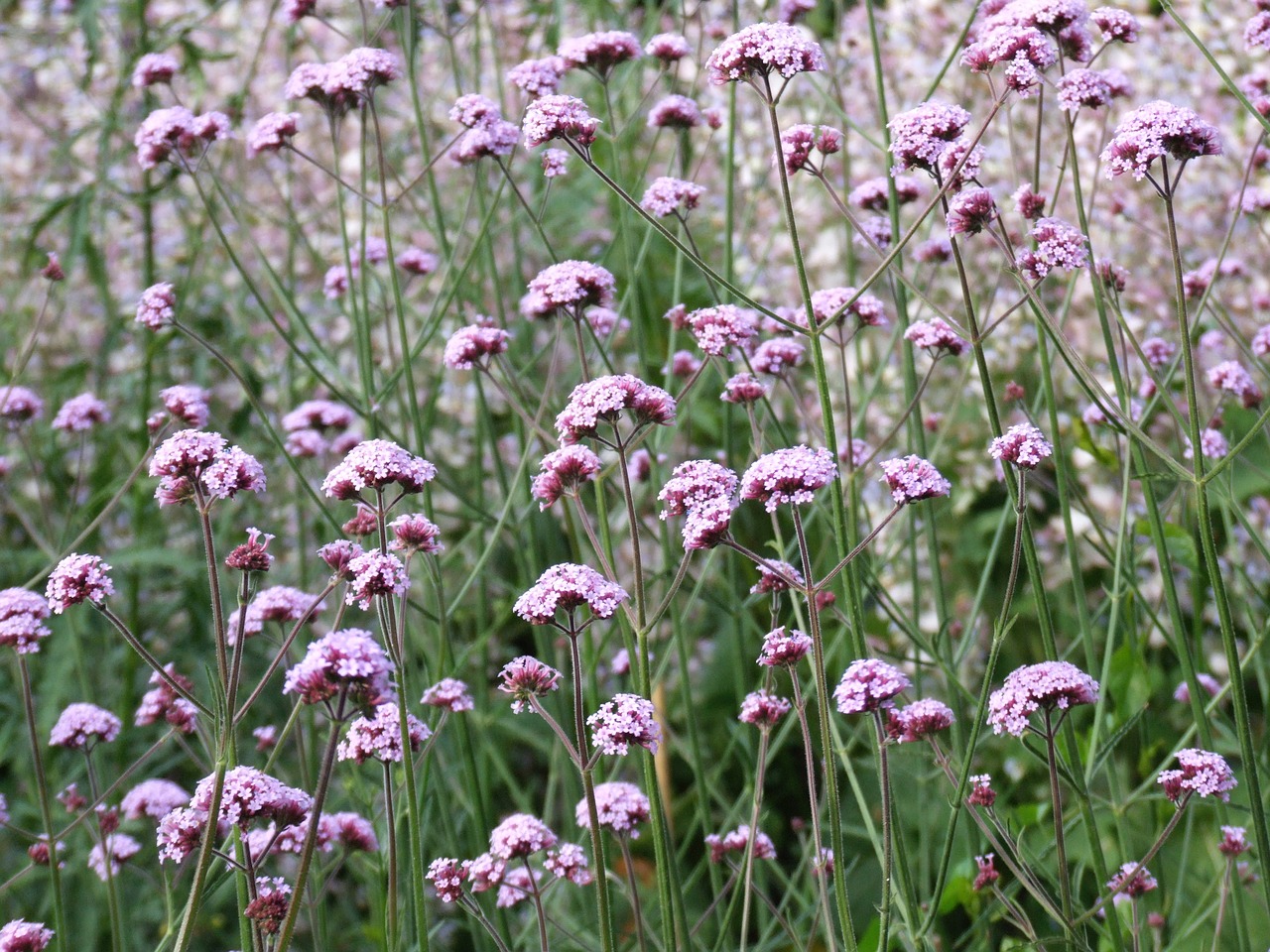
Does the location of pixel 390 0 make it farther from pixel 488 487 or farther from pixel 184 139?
pixel 488 487

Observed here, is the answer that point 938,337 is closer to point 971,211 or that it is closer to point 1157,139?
point 971,211

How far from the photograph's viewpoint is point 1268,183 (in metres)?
3.79

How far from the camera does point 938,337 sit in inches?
79.2

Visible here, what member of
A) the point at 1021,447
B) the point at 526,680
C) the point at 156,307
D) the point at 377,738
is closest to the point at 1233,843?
the point at 1021,447

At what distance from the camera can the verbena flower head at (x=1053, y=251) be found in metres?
1.66

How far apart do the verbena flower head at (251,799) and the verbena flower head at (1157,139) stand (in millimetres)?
1195

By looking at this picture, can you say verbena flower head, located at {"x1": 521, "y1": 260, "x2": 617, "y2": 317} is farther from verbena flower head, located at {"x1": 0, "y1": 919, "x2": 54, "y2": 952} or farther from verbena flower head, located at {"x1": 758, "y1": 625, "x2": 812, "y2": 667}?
verbena flower head, located at {"x1": 0, "y1": 919, "x2": 54, "y2": 952}

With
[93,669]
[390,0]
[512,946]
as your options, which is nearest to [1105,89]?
[390,0]

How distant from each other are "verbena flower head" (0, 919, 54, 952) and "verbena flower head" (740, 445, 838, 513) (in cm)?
101

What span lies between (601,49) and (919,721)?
127 cm

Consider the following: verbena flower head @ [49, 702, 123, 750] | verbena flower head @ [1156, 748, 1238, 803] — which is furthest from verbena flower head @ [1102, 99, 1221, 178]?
verbena flower head @ [49, 702, 123, 750]

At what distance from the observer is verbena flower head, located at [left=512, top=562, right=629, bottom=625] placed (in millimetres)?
1410

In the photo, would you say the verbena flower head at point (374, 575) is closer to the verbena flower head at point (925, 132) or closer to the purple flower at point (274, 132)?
the verbena flower head at point (925, 132)

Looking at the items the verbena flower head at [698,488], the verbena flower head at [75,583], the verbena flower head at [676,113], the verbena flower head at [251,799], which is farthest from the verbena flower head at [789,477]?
the verbena flower head at [676,113]
